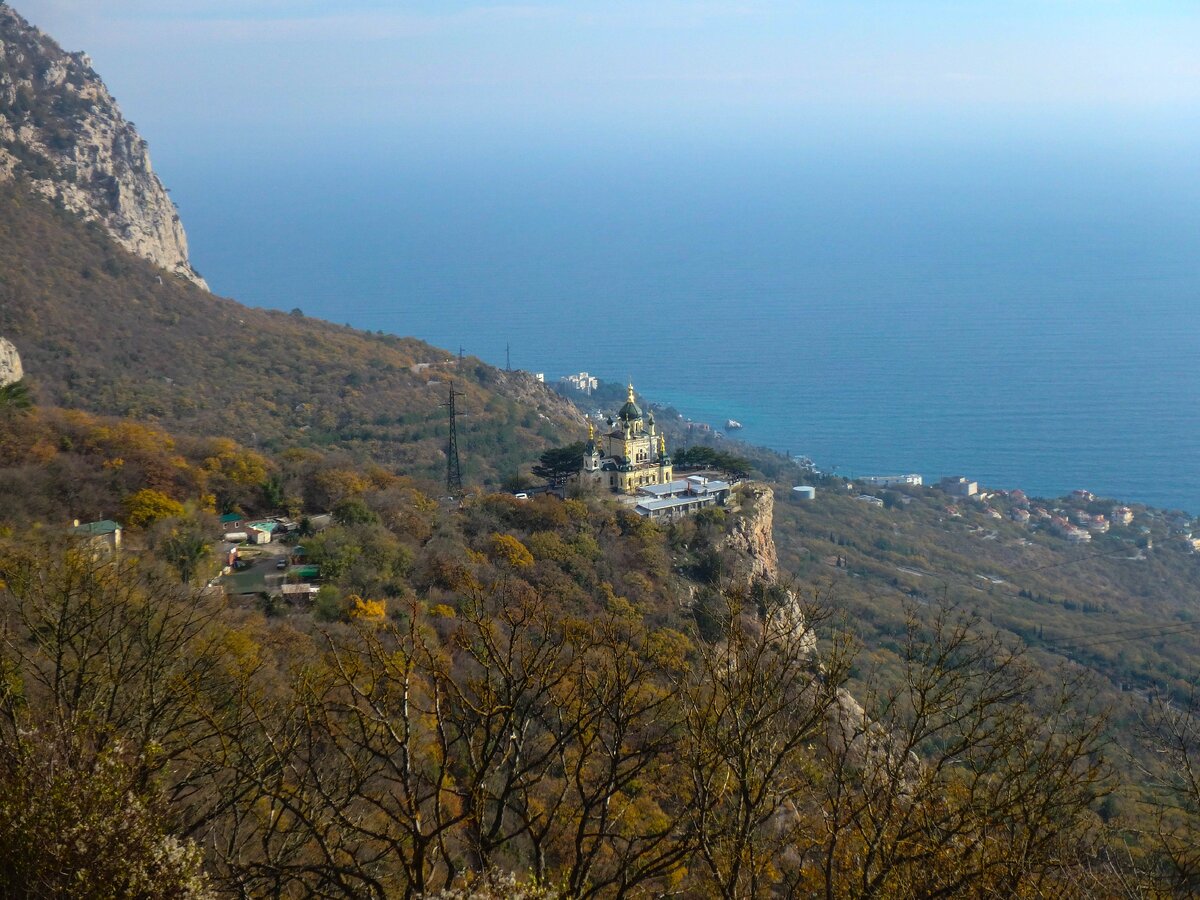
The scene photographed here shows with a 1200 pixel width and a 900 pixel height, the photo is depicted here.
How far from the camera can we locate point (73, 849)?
5402mm

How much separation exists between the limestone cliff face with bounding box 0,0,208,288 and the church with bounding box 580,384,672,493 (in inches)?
1110

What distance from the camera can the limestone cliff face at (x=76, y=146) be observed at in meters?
42.1

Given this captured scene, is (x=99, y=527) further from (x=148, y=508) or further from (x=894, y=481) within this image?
(x=894, y=481)

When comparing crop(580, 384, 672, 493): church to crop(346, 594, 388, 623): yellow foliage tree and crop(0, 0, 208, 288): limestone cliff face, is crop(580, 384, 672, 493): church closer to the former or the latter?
crop(346, 594, 388, 623): yellow foliage tree

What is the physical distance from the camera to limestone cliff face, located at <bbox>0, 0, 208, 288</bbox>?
4212 centimetres

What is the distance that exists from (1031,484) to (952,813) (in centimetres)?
4970

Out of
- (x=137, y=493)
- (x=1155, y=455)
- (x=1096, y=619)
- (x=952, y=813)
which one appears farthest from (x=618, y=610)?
(x=1155, y=455)

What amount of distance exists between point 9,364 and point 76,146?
62.0 feet

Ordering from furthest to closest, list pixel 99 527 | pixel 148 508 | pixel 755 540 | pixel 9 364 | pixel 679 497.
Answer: pixel 9 364 < pixel 679 497 < pixel 755 540 < pixel 148 508 < pixel 99 527

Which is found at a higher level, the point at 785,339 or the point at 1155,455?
the point at 785,339

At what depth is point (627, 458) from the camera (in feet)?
83.1

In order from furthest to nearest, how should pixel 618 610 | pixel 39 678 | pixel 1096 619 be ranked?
pixel 1096 619 < pixel 618 610 < pixel 39 678

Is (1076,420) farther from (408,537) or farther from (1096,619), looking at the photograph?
(408,537)

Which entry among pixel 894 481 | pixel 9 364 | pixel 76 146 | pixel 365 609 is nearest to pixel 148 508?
pixel 365 609
